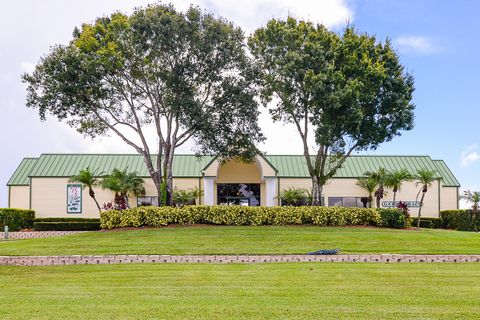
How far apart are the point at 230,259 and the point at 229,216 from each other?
961cm

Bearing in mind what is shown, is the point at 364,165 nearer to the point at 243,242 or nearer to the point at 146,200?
the point at 146,200

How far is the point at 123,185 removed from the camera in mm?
38125

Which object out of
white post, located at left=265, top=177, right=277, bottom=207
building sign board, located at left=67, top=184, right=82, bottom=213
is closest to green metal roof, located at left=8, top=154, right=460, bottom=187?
building sign board, located at left=67, top=184, right=82, bottom=213

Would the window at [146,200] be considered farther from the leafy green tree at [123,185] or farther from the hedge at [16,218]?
the hedge at [16,218]

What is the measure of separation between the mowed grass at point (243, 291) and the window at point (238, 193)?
24.2m

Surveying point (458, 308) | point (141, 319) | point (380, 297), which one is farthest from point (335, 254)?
point (141, 319)

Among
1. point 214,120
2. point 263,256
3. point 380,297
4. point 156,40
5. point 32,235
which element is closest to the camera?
point 380,297

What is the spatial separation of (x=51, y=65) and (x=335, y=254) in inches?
766

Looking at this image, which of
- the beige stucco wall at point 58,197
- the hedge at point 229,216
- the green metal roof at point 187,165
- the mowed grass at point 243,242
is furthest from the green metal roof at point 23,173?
the mowed grass at point 243,242

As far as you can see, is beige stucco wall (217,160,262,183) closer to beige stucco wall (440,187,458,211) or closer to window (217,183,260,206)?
window (217,183,260,206)

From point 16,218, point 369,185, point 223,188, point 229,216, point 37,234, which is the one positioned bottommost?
point 37,234

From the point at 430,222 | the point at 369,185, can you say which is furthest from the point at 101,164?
the point at 430,222

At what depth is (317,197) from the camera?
33.8 metres

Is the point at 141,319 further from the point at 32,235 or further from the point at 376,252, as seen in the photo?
the point at 32,235
